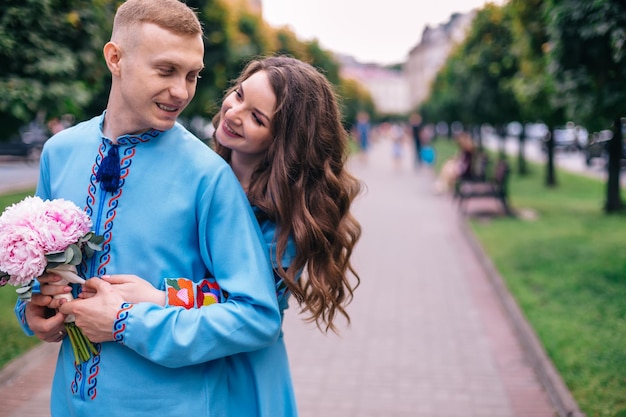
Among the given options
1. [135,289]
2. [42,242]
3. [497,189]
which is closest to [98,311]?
[135,289]

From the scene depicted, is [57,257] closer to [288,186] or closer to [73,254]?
[73,254]

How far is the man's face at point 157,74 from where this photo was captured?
1674mm

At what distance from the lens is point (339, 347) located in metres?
5.88

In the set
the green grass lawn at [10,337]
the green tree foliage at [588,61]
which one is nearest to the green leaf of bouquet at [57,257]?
the green grass lawn at [10,337]

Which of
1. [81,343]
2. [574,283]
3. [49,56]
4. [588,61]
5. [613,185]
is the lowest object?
[574,283]

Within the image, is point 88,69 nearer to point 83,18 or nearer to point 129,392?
point 83,18

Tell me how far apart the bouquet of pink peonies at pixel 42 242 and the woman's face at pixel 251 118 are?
0.54 metres

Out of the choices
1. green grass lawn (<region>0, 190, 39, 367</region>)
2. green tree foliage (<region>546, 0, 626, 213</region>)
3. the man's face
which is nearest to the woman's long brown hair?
the man's face

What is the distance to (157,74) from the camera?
1693mm

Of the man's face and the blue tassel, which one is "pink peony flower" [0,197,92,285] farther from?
the man's face

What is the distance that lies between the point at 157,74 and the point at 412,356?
14.6ft

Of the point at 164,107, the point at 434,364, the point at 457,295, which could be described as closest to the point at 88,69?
the point at 434,364

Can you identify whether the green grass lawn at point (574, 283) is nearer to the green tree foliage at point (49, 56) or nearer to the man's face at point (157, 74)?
the green tree foliage at point (49, 56)

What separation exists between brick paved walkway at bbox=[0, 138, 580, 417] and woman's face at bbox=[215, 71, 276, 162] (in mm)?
2937
